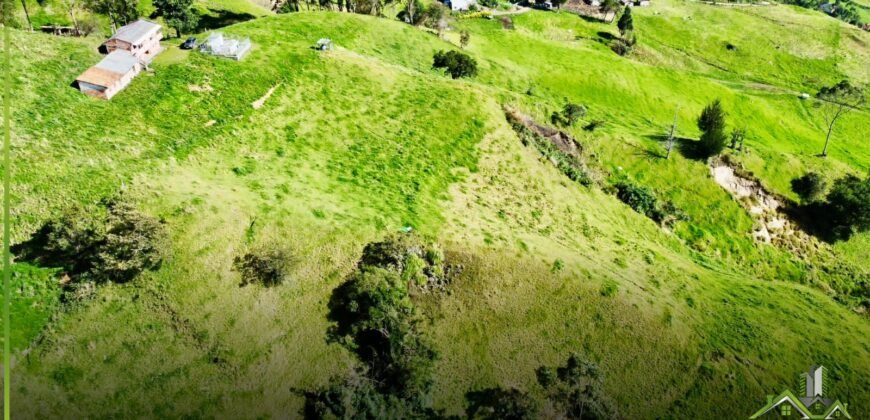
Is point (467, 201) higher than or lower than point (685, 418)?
higher

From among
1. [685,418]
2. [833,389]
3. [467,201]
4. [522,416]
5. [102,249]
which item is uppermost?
[102,249]

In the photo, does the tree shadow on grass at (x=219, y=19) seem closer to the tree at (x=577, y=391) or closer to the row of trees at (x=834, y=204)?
the tree at (x=577, y=391)

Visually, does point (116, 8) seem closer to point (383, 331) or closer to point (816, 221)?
point (383, 331)

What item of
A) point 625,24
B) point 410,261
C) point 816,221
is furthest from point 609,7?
point 410,261

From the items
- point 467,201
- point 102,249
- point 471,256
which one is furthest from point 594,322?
point 102,249

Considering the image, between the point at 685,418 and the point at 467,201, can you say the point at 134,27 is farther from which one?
the point at 685,418

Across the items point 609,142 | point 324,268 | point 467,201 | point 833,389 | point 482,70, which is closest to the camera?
point 324,268

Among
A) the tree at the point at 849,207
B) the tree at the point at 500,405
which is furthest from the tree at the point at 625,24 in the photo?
the tree at the point at 500,405
